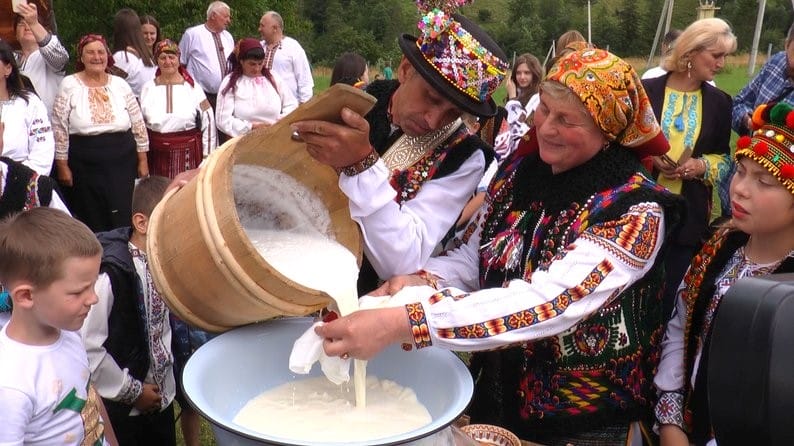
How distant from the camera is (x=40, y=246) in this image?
209 centimetres

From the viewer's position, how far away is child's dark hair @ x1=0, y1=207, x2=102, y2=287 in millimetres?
2086

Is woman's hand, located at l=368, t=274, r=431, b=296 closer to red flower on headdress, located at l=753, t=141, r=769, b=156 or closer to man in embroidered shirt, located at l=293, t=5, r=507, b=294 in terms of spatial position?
man in embroidered shirt, located at l=293, t=5, r=507, b=294

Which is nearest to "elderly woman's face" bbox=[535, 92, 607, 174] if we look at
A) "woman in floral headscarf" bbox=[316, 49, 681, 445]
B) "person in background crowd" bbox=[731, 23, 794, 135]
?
"woman in floral headscarf" bbox=[316, 49, 681, 445]

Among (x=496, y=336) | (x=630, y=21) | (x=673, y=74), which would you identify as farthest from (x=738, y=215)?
(x=630, y=21)

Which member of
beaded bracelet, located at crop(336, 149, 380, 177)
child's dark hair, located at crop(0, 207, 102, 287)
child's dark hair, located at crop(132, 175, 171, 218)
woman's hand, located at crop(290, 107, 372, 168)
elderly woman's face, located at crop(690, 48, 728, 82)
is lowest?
child's dark hair, located at crop(132, 175, 171, 218)

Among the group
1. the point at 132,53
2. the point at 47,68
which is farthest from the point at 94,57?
the point at 132,53

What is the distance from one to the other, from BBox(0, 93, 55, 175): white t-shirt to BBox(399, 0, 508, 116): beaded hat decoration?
2.88 meters

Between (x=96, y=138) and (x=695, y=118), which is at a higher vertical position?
(x=695, y=118)

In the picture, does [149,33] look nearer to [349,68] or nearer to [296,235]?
[349,68]

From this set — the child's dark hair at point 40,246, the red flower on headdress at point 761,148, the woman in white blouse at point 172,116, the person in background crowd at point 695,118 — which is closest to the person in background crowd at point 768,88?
the person in background crowd at point 695,118

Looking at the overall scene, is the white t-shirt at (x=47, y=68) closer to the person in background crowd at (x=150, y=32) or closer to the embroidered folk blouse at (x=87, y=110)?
the embroidered folk blouse at (x=87, y=110)

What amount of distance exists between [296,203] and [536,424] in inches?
35.5

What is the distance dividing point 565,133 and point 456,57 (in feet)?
1.46

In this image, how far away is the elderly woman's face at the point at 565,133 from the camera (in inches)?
80.9
